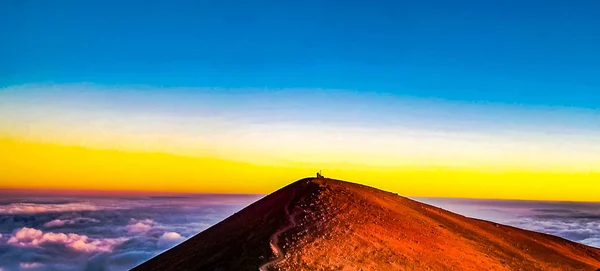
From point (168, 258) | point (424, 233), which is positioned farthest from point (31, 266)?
point (424, 233)

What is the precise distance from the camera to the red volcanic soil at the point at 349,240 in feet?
116

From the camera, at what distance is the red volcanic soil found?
3534cm

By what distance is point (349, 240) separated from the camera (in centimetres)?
3744

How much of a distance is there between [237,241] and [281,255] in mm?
6363

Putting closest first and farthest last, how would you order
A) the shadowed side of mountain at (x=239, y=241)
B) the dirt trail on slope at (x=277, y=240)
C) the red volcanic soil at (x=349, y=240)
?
the dirt trail on slope at (x=277, y=240)
the red volcanic soil at (x=349, y=240)
the shadowed side of mountain at (x=239, y=241)

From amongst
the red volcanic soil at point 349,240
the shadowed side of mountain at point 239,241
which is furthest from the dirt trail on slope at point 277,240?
the shadowed side of mountain at point 239,241

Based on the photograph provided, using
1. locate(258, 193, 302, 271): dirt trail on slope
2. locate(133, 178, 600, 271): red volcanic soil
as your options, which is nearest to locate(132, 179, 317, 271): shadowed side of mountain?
locate(133, 178, 600, 271): red volcanic soil

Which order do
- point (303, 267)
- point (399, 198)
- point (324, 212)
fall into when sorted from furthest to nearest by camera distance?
point (399, 198) → point (324, 212) → point (303, 267)

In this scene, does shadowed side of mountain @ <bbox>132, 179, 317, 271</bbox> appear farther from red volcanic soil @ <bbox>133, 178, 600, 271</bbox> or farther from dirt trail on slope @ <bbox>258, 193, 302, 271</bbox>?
dirt trail on slope @ <bbox>258, 193, 302, 271</bbox>

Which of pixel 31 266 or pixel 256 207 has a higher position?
pixel 256 207

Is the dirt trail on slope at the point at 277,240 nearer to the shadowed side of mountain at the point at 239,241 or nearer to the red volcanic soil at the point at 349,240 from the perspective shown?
the red volcanic soil at the point at 349,240

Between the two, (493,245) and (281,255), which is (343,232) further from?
(493,245)

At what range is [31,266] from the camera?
641 ft

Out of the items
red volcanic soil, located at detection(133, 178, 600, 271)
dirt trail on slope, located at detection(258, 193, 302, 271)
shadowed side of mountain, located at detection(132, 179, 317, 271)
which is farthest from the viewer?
shadowed side of mountain, located at detection(132, 179, 317, 271)
